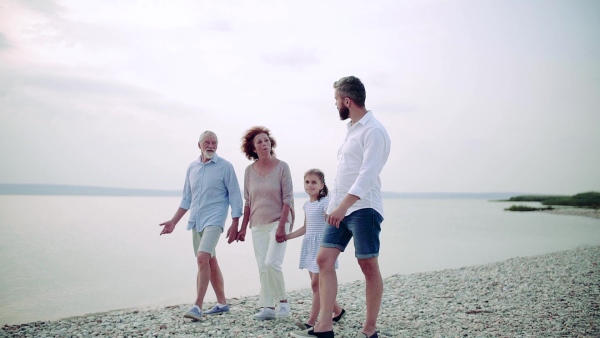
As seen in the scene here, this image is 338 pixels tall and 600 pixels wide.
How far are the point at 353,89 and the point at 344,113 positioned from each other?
0.69 feet

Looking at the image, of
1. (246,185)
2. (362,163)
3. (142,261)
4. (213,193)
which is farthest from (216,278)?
(142,261)

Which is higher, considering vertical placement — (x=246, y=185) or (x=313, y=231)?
(x=246, y=185)

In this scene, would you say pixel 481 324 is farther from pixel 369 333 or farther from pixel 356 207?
pixel 356 207

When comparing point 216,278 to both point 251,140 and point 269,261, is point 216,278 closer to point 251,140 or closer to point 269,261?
point 269,261

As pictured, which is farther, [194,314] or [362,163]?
[194,314]

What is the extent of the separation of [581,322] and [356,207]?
9.91 feet

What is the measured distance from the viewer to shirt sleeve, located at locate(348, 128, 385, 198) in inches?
156

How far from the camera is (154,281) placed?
11078 mm

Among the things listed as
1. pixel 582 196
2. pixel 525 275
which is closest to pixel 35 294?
pixel 525 275

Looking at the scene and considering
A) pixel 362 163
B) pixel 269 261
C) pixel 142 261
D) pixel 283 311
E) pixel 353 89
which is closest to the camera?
pixel 362 163

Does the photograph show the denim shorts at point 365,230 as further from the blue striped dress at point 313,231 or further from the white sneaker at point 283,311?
the white sneaker at point 283,311

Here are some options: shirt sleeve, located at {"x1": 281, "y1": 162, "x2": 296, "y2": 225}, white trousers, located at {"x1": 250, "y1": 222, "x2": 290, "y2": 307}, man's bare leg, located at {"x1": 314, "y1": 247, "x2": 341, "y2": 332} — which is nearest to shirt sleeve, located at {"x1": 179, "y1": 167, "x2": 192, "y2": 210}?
white trousers, located at {"x1": 250, "y1": 222, "x2": 290, "y2": 307}

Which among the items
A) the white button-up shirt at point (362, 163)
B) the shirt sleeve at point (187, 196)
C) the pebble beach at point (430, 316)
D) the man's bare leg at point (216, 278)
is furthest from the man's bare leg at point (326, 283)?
the shirt sleeve at point (187, 196)

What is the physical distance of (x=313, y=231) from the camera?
521 cm
